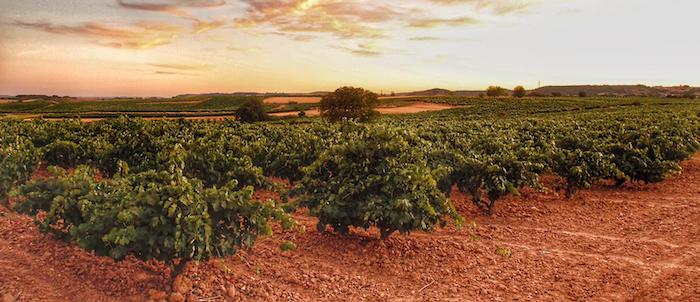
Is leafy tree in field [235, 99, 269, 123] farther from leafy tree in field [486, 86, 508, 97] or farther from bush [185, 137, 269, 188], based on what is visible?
leafy tree in field [486, 86, 508, 97]

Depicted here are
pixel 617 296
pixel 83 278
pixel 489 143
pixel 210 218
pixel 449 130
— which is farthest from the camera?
pixel 449 130

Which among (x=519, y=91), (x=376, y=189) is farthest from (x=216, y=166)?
(x=519, y=91)

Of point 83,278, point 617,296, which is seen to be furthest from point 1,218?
point 617,296

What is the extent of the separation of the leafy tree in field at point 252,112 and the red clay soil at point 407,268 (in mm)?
62774

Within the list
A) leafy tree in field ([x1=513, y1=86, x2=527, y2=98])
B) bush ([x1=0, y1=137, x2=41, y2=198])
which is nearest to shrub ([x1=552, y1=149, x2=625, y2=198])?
bush ([x1=0, y1=137, x2=41, y2=198])

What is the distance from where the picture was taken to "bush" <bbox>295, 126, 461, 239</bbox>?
30.5 ft

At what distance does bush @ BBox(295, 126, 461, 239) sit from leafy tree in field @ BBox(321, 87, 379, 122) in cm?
5613

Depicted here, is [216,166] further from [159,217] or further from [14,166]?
[159,217]

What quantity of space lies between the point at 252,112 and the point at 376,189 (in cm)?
6641

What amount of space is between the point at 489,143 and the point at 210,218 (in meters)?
11.0

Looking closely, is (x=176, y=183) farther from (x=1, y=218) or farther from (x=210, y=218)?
(x=1, y=218)

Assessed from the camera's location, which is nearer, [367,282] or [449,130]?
[367,282]

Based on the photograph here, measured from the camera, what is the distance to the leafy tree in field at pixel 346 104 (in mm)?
66938

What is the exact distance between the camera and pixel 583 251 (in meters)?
11.2
